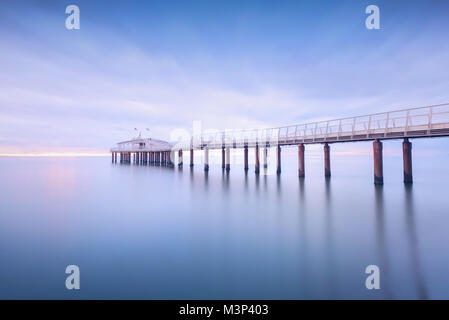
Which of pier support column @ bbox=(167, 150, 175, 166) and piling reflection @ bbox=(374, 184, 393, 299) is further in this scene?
pier support column @ bbox=(167, 150, 175, 166)

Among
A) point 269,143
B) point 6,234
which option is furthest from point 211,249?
point 269,143

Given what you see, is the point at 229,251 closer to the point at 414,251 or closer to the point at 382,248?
the point at 382,248

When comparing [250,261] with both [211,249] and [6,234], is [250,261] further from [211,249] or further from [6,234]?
[6,234]

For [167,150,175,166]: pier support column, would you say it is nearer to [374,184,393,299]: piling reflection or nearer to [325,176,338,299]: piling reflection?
[374,184,393,299]: piling reflection

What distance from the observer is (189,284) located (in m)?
4.77

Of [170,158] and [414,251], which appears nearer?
[414,251]

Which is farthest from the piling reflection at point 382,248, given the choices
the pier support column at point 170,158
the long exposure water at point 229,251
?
the pier support column at point 170,158

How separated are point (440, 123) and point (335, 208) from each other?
7.82m

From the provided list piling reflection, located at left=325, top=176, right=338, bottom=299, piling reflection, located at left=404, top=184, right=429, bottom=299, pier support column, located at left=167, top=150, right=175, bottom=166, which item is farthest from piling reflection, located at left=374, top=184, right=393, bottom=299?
pier support column, located at left=167, top=150, right=175, bottom=166

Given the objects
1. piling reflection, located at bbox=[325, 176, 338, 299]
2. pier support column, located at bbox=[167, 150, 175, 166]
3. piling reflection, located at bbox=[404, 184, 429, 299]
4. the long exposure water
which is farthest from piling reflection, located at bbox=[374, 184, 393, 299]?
pier support column, located at bbox=[167, 150, 175, 166]

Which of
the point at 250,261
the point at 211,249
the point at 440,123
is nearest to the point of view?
the point at 250,261

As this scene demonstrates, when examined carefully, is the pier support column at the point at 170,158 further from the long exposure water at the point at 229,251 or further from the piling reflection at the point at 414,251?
the piling reflection at the point at 414,251

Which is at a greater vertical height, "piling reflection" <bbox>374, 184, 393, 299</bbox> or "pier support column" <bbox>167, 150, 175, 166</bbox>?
"pier support column" <bbox>167, 150, 175, 166</bbox>

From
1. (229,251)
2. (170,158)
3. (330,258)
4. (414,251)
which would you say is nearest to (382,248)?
(414,251)
